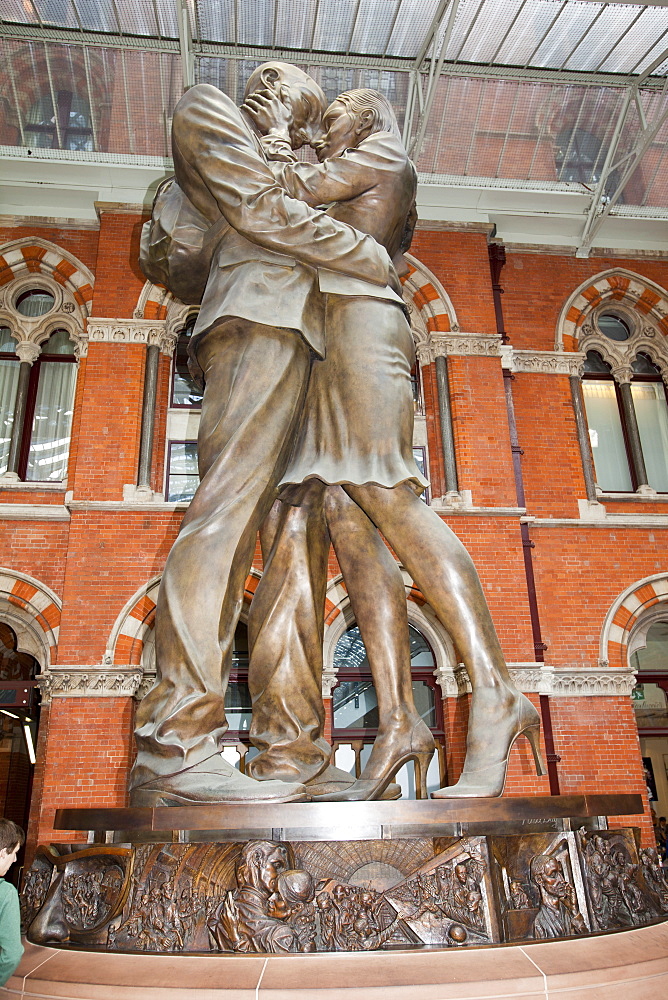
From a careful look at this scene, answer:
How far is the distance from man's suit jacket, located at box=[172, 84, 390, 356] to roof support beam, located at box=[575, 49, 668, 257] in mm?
8668

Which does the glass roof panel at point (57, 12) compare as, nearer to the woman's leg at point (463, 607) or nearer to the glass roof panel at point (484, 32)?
the glass roof panel at point (484, 32)

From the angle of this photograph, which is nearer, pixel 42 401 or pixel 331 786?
pixel 331 786

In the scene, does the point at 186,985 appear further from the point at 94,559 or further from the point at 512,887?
the point at 94,559

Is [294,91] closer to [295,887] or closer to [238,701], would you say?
[295,887]

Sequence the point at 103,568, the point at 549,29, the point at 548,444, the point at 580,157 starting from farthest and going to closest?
the point at 580,157, the point at 548,444, the point at 549,29, the point at 103,568

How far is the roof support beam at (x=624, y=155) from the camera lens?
393 inches

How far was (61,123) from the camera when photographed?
34.1ft

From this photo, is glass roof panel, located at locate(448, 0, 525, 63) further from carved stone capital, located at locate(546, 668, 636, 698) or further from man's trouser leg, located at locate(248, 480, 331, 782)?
man's trouser leg, located at locate(248, 480, 331, 782)

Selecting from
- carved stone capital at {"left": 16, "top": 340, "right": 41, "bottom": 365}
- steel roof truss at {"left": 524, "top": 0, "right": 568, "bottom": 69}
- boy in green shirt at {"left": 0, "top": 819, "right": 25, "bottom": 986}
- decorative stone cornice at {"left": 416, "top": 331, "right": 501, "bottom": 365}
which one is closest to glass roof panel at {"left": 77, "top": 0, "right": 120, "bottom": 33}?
carved stone capital at {"left": 16, "top": 340, "right": 41, "bottom": 365}

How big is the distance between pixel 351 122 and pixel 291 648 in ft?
5.91

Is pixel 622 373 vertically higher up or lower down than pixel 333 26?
lower down

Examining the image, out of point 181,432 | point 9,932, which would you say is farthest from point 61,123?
point 9,932

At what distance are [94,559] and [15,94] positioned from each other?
580cm

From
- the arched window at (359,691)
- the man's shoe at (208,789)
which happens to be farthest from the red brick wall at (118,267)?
the man's shoe at (208,789)
